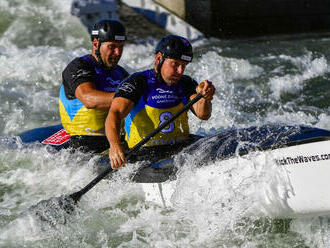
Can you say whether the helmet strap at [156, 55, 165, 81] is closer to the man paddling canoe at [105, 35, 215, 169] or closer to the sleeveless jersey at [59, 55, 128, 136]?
the man paddling canoe at [105, 35, 215, 169]

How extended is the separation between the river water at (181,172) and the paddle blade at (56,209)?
0.19 ft

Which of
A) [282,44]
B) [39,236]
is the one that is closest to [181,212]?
[39,236]

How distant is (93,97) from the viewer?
4750mm

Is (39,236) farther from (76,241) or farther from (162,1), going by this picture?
(162,1)

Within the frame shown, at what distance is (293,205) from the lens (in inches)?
150

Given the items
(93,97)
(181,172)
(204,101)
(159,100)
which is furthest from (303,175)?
(93,97)

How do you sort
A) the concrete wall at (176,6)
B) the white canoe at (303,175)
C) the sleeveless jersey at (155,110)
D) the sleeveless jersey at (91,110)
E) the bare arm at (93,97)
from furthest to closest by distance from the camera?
the concrete wall at (176,6)
the sleeveless jersey at (91,110)
the bare arm at (93,97)
the sleeveless jersey at (155,110)
the white canoe at (303,175)

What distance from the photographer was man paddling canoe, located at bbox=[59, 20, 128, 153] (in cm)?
482

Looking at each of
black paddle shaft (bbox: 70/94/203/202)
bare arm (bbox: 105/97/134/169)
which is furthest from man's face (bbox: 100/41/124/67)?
black paddle shaft (bbox: 70/94/203/202)

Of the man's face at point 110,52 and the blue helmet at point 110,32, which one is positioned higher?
the blue helmet at point 110,32

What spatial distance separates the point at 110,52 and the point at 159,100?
894 mm

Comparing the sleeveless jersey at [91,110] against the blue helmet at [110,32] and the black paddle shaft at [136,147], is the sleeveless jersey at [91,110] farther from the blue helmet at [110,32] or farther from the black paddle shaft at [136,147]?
the black paddle shaft at [136,147]

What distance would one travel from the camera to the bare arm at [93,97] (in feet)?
15.5

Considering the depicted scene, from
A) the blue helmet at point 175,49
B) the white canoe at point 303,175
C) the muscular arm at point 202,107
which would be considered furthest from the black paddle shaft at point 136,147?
the white canoe at point 303,175
